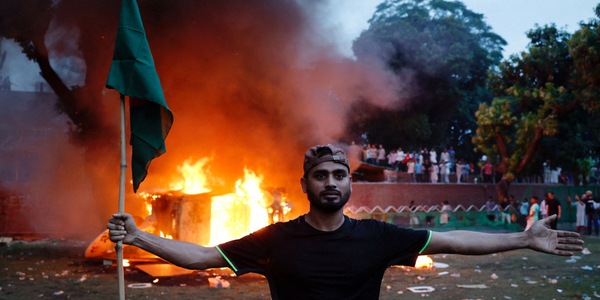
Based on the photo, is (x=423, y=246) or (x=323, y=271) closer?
(x=323, y=271)

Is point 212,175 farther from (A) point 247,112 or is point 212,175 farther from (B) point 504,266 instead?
(B) point 504,266

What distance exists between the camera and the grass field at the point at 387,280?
7953mm

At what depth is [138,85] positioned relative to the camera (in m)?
2.81

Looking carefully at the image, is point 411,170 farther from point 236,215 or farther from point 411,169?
point 236,215

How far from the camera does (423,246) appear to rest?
2787 mm

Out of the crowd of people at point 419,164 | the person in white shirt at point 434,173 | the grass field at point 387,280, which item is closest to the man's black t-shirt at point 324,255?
the grass field at point 387,280

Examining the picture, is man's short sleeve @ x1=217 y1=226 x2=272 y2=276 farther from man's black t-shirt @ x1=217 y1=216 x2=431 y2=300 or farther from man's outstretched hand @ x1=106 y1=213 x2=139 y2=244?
man's outstretched hand @ x1=106 y1=213 x2=139 y2=244

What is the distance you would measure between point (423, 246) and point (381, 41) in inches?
1053

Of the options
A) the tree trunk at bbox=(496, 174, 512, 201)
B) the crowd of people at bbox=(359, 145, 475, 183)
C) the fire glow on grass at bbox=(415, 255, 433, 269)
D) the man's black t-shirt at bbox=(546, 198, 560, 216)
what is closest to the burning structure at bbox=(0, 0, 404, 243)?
the fire glow on grass at bbox=(415, 255, 433, 269)

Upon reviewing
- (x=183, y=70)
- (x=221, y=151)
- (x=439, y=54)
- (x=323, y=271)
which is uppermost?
(x=439, y=54)

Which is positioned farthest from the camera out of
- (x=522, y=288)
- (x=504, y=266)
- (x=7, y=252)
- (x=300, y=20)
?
(x=300, y=20)

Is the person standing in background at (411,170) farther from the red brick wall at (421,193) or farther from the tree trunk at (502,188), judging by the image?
the tree trunk at (502,188)

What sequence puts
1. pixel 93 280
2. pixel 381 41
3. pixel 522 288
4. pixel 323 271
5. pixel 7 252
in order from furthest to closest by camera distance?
pixel 381 41, pixel 7 252, pixel 93 280, pixel 522 288, pixel 323 271

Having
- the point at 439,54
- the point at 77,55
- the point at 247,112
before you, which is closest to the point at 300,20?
the point at 247,112
